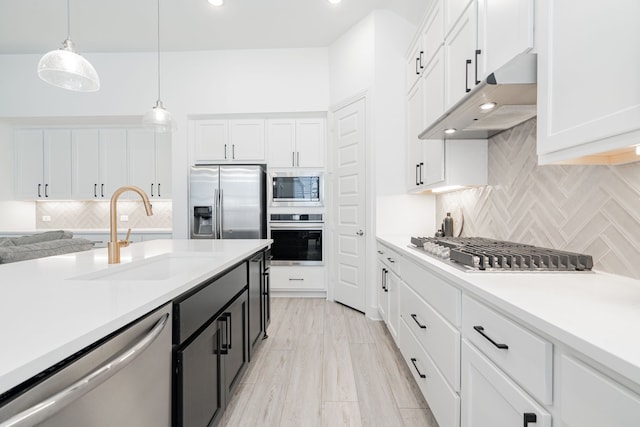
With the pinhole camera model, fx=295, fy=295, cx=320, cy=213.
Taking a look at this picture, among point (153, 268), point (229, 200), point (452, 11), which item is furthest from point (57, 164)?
point (452, 11)

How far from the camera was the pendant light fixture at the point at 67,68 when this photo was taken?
68.7 inches

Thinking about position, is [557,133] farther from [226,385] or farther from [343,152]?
[343,152]

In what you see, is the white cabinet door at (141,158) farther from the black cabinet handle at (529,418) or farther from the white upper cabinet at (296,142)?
the black cabinet handle at (529,418)

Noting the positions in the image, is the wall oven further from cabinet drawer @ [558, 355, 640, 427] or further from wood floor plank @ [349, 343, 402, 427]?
cabinet drawer @ [558, 355, 640, 427]

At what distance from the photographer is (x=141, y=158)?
4.43 meters

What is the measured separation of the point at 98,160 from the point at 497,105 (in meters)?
5.16

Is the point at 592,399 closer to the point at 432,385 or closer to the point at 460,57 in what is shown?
the point at 432,385

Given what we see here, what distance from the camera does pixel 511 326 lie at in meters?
0.85

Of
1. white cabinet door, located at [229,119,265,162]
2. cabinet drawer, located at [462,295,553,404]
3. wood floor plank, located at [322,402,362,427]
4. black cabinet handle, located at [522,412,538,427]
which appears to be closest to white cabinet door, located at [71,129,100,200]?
white cabinet door, located at [229,119,265,162]

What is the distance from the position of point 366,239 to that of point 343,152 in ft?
3.59

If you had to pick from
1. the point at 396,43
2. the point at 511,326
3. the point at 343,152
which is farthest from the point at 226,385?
the point at 396,43

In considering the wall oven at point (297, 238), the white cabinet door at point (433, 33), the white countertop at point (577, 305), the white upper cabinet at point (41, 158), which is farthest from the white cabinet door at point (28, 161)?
the white countertop at point (577, 305)

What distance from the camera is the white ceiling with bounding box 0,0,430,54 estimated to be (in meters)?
3.12

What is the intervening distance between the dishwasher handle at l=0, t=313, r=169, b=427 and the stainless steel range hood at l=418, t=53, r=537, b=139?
1487 millimetres
